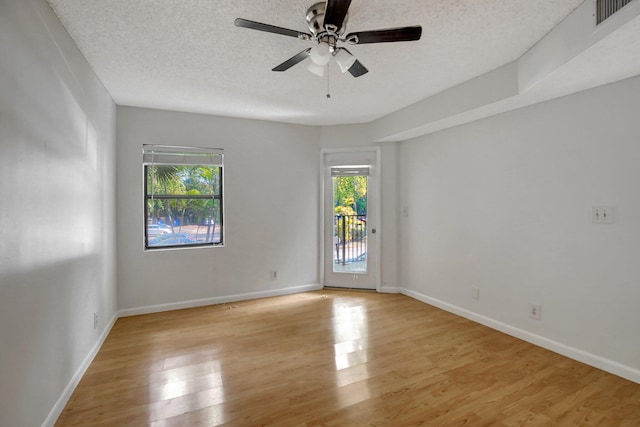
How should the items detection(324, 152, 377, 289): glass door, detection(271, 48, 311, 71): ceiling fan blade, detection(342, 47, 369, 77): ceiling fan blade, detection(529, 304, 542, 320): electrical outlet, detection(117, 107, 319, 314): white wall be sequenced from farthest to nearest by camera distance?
detection(324, 152, 377, 289): glass door → detection(117, 107, 319, 314): white wall → detection(529, 304, 542, 320): electrical outlet → detection(342, 47, 369, 77): ceiling fan blade → detection(271, 48, 311, 71): ceiling fan blade

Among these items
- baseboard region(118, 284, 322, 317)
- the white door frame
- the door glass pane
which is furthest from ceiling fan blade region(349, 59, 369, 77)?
baseboard region(118, 284, 322, 317)

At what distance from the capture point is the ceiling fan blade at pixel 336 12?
5.08 feet

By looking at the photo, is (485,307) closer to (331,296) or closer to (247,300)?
(331,296)

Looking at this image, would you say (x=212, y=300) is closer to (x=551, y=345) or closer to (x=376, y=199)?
(x=376, y=199)

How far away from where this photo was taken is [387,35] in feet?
5.90

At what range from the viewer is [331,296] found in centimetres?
449

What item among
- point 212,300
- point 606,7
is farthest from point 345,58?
point 212,300

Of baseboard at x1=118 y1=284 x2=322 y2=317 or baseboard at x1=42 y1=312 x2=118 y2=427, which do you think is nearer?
baseboard at x1=42 y1=312 x2=118 y2=427

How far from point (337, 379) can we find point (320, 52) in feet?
7.42

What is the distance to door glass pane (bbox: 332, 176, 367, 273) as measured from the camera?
4789mm

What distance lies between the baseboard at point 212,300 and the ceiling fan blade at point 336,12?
3.55 meters

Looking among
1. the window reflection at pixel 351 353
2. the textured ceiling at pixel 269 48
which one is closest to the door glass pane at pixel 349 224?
the window reflection at pixel 351 353

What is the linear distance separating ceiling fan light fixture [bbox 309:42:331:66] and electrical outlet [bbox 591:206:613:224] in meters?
2.38

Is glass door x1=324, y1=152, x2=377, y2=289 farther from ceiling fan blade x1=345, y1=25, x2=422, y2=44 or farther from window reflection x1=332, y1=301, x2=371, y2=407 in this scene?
ceiling fan blade x1=345, y1=25, x2=422, y2=44
